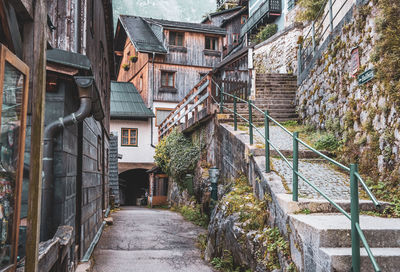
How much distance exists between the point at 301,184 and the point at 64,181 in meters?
3.27

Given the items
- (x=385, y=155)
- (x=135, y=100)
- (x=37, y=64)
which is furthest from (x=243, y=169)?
(x=135, y=100)

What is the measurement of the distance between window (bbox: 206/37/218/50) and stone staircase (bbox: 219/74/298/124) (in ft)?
38.6

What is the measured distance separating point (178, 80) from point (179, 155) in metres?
10.5

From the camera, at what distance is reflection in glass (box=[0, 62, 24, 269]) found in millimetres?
2217

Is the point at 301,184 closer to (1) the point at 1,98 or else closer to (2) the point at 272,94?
(1) the point at 1,98

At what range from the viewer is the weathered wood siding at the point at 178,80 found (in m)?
22.3

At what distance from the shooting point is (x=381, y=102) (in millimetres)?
5391

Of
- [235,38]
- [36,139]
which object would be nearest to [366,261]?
[36,139]

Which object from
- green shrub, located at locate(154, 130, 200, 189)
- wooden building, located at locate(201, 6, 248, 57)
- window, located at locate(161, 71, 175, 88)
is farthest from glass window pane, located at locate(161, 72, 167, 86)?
green shrub, located at locate(154, 130, 200, 189)

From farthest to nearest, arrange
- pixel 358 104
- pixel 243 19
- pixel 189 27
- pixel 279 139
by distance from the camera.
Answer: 1. pixel 243 19
2. pixel 189 27
3. pixel 279 139
4. pixel 358 104

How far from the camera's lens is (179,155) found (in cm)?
1319

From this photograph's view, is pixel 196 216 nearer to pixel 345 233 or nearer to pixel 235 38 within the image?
pixel 345 233

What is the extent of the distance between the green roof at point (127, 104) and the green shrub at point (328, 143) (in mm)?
15245

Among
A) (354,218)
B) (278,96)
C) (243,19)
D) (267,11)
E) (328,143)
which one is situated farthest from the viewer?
(243,19)
